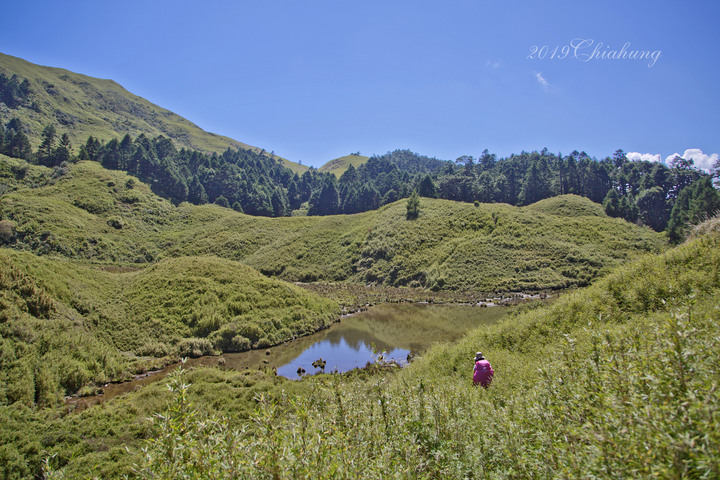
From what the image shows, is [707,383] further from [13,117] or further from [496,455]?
[13,117]

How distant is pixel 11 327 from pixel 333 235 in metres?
60.0

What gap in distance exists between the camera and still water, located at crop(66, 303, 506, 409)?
19.4 m

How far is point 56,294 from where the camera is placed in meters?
19.3

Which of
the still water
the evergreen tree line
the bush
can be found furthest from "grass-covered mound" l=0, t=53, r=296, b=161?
the still water

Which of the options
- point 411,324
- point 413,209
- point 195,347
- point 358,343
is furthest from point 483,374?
point 413,209

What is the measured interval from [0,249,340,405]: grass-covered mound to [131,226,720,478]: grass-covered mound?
12683 mm

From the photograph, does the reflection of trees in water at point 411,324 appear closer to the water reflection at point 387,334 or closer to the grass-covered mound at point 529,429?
the water reflection at point 387,334

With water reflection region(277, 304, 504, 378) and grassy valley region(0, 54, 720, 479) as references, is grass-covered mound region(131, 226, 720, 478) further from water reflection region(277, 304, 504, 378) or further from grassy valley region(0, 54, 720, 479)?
water reflection region(277, 304, 504, 378)

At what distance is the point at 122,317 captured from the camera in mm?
22562

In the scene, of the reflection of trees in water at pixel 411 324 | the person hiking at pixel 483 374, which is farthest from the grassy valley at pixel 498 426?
the reflection of trees in water at pixel 411 324

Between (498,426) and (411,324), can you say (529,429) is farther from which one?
(411,324)

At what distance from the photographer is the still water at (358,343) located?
19386mm

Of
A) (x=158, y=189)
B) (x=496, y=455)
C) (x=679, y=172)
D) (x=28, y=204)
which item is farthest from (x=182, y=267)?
(x=679, y=172)

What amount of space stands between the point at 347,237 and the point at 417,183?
51038mm
